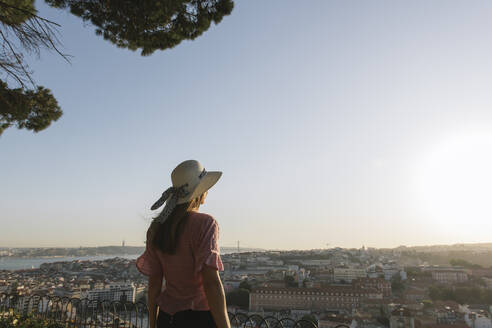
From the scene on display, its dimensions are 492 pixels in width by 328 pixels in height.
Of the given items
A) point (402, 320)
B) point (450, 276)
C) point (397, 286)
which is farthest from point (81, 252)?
point (402, 320)

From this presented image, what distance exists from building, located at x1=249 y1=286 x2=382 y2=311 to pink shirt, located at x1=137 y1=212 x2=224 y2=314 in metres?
37.7

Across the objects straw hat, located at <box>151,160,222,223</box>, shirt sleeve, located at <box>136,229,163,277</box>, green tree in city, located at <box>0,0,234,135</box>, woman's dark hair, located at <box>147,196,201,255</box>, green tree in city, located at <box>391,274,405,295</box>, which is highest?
green tree in city, located at <box>0,0,234,135</box>

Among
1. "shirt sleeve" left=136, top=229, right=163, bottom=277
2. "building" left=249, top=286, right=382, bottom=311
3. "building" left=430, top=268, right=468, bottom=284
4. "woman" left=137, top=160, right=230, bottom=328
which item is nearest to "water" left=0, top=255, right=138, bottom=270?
"building" left=249, top=286, right=382, bottom=311

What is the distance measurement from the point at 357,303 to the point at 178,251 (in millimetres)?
41432

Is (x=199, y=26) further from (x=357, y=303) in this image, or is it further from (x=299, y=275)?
(x=299, y=275)

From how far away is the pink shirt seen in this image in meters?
1.13

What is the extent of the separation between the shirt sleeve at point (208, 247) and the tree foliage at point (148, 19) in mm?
3468

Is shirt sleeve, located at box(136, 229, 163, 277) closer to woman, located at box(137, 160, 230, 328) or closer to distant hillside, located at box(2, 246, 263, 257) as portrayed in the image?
woman, located at box(137, 160, 230, 328)

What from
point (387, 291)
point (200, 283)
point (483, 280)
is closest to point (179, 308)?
point (200, 283)

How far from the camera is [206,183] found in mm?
1336

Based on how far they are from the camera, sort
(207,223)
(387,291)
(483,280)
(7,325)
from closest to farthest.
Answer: (207,223) < (7,325) < (387,291) < (483,280)

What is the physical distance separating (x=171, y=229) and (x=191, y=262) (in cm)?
14

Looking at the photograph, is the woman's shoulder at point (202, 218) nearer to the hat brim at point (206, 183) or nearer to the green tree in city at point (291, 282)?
the hat brim at point (206, 183)

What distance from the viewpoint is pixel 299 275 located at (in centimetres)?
5650
